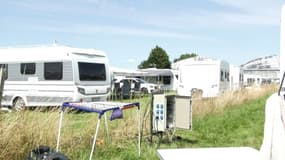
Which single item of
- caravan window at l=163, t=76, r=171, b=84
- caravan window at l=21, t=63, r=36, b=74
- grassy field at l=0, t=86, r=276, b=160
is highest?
caravan window at l=21, t=63, r=36, b=74

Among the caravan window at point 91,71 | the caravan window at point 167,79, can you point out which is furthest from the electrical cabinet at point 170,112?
the caravan window at point 167,79

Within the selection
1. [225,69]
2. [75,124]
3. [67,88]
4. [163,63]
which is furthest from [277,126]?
[163,63]

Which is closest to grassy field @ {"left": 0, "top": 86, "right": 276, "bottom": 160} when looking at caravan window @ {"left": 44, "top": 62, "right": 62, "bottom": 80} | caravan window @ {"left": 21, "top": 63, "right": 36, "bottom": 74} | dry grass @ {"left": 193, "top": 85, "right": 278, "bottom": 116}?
dry grass @ {"left": 193, "top": 85, "right": 278, "bottom": 116}

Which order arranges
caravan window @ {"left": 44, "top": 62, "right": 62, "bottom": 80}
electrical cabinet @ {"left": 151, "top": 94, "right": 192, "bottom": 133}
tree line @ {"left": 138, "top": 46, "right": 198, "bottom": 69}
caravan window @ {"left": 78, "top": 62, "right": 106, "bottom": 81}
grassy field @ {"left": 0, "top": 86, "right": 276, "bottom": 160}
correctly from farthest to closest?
1. tree line @ {"left": 138, "top": 46, "right": 198, "bottom": 69}
2. caravan window @ {"left": 78, "top": 62, "right": 106, "bottom": 81}
3. caravan window @ {"left": 44, "top": 62, "right": 62, "bottom": 80}
4. electrical cabinet @ {"left": 151, "top": 94, "right": 192, "bottom": 133}
5. grassy field @ {"left": 0, "top": 86, "right": 276, "bottom": 160}

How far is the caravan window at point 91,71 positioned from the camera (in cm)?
1509

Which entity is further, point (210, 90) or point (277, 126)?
point (210, 90)

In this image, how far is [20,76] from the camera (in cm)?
1578

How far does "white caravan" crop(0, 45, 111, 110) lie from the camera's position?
14773 mm

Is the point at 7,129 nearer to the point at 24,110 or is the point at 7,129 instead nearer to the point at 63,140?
the point at 24,110

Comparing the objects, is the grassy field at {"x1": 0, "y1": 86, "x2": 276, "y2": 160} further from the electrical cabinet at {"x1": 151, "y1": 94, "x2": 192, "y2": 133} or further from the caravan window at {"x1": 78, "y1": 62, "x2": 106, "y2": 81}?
the caravan window at {"x1": 78, "y1": 62, "x2": 106, "y2": 81}

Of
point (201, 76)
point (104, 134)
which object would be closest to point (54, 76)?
point (201, 76)

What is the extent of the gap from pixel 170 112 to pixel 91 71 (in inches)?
315

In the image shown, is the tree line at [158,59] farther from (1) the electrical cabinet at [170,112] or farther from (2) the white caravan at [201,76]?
(1) the electrical cabinet at [170,112]

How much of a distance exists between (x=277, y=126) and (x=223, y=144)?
17.9ft
